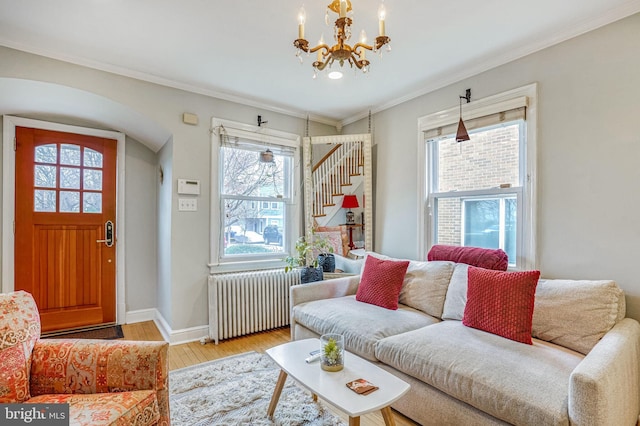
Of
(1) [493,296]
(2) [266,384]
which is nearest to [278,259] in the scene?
(2) [266,384]

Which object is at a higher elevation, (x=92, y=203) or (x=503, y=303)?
(x=92, y=203)

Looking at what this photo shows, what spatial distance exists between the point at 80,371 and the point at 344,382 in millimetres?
1217

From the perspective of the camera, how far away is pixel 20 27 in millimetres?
2289

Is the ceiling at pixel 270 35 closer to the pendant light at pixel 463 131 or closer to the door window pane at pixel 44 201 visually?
the pendant light at pixel 463 131

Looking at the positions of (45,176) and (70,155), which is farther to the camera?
(70,155)

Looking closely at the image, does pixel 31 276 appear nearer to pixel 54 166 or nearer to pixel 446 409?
pixel 54 166

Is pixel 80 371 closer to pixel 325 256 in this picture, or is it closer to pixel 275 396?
pixel 275 396

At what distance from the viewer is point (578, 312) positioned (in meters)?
1.91

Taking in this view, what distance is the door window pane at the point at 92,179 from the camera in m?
3.65

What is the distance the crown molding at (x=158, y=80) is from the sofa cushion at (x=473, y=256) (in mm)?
2332

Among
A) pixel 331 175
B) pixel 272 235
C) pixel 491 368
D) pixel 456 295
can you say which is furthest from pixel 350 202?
pixel 491 368

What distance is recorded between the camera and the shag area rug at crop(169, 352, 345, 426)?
1.96 m
